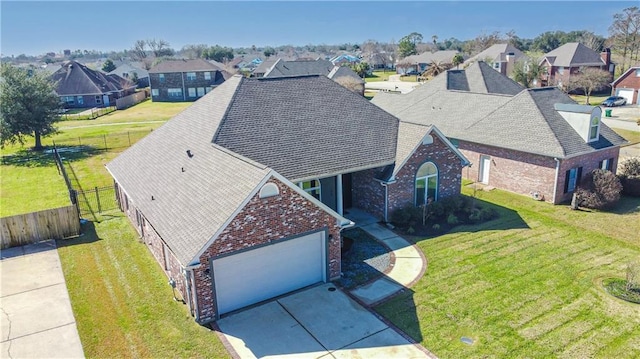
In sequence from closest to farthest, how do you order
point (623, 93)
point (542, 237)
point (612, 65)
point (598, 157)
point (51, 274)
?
1. point (51, 274)
2. point (542, 237)
3. point (598, 157)
4. point (623, 93)
5. point (612, 65)

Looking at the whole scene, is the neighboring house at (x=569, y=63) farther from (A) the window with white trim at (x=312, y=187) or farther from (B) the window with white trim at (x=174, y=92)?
(A) the window with white trim at (x=312, y=187)

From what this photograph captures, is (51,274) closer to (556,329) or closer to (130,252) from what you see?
(130,252)

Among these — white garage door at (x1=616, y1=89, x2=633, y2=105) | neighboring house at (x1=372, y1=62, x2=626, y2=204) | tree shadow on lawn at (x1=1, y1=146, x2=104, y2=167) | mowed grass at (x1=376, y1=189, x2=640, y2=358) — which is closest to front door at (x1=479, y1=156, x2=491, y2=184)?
neighboring house at (x1=372, y1=62, x2=626, y2=204)

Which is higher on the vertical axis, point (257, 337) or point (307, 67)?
point (307, 67)

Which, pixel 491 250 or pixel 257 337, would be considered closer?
pixel 257 337

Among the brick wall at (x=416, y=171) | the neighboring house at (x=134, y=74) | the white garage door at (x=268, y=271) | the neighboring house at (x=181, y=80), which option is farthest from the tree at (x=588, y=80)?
the neighboring house at (x=134, y=74)

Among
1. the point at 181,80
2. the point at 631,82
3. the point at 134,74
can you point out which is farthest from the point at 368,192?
the point at 134,74

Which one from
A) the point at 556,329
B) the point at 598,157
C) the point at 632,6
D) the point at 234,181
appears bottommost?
the point at 556,329

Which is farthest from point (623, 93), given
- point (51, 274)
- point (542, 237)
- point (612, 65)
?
point (51, 274)
